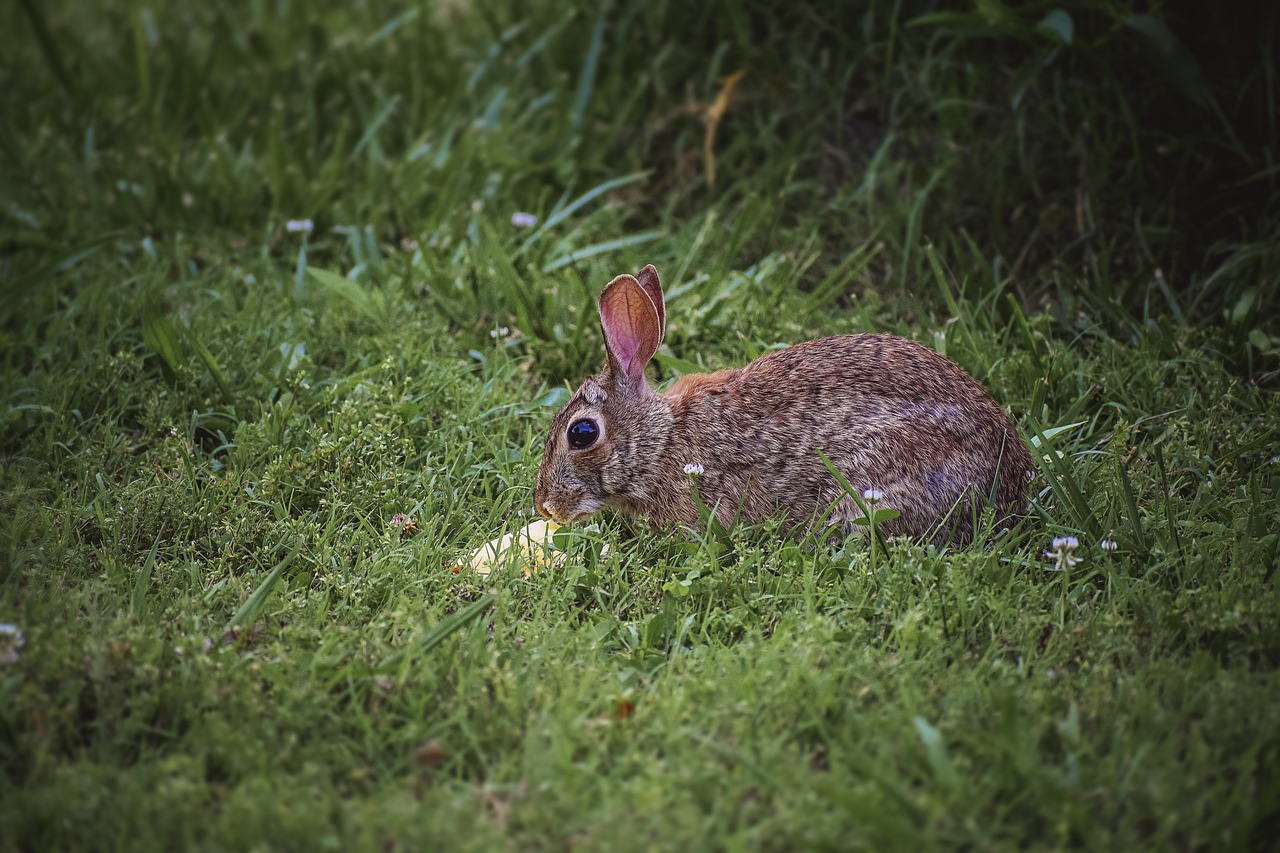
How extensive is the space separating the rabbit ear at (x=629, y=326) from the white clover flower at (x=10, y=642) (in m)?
2.08

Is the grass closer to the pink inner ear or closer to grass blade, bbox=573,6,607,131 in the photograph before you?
grass blade, bbox=573,6,607,131

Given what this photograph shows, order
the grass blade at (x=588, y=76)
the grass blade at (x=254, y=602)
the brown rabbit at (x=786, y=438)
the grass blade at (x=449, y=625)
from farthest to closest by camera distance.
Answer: the grass blade at (x=588, y=76) → the brown rabbit at (x=786, y=438) → the grass blade at (x=254, y=602) → the grass blade at (x=449, y=625)

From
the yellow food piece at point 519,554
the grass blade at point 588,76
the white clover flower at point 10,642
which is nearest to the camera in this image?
the white clover flower at point 10,642

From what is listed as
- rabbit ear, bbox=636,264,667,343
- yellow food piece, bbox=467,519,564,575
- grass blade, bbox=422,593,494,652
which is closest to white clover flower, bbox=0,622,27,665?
grass blade, bbox=422,593,494,652

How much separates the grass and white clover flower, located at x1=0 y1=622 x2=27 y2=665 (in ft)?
0.11

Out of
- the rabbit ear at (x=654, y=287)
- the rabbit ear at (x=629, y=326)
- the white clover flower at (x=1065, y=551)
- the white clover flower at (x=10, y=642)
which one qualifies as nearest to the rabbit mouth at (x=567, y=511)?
the rabbit ear at (x=629, y=326)

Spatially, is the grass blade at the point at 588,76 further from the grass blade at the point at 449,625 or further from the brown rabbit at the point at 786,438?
the grass blade at the point at 449,625

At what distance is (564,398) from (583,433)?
0.60 m

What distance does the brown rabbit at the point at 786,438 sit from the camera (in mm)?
4160

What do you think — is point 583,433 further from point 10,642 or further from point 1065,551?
point 10,642

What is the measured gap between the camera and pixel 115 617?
370 centimetres

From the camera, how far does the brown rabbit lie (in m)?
4.16

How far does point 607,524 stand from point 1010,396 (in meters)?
1.73

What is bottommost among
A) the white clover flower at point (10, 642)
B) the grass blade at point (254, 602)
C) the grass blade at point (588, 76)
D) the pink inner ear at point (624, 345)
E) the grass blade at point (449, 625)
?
the grass blade at point (449, 625)
